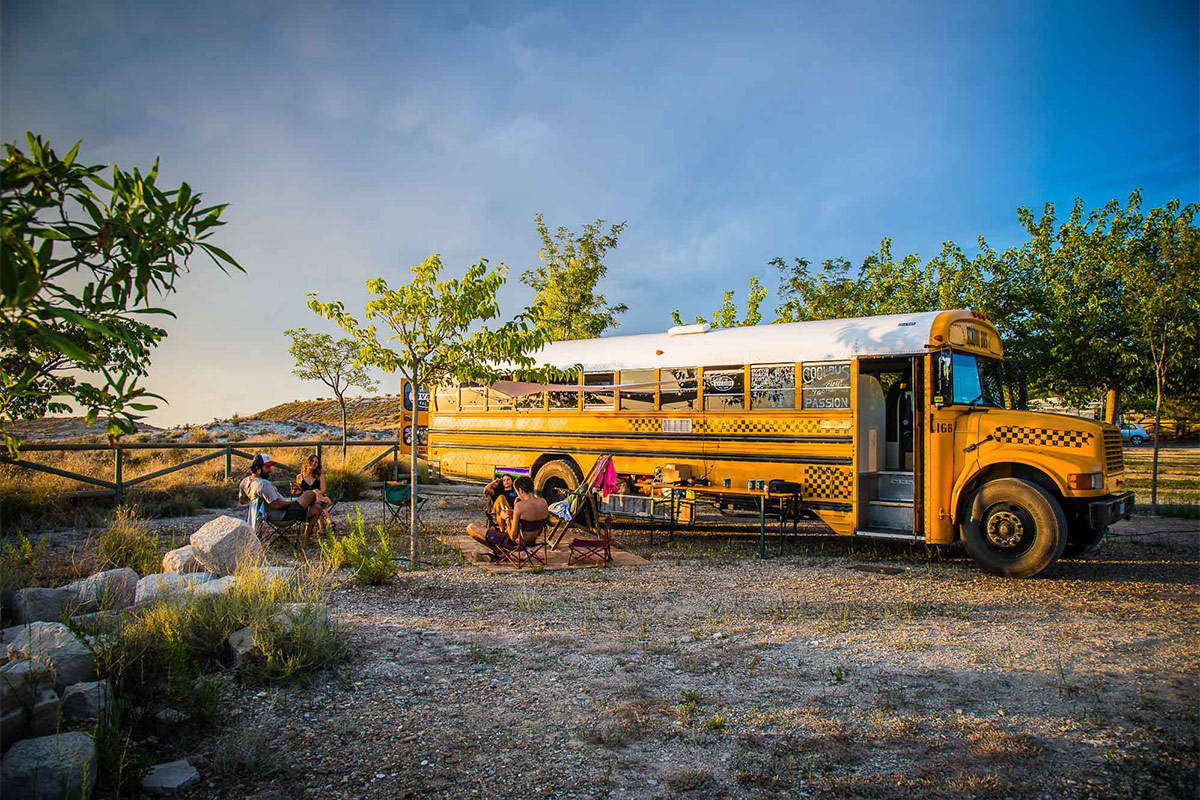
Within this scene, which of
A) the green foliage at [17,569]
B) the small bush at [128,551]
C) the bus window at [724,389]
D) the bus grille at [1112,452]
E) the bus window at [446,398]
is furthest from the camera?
the bus window at [446,398]

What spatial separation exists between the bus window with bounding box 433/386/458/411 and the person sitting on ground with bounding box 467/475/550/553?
505 centimetres

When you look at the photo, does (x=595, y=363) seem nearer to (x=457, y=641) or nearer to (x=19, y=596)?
(x=457, y=641)

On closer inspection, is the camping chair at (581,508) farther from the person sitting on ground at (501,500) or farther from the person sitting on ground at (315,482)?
the person sitting on ground at (315,482)

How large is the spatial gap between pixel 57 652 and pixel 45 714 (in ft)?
1.81

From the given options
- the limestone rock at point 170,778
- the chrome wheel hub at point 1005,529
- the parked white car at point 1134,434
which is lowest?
the limestone rock at point 170,778

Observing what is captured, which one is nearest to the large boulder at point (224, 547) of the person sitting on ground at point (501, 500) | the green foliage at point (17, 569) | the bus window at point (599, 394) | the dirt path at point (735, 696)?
the dirt path at point (735, 696)

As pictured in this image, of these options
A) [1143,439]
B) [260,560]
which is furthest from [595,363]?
[1143,439]

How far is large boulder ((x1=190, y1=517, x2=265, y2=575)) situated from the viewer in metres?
6.94

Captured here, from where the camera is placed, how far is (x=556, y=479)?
11727mm

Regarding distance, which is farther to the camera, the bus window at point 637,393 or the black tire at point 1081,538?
the bus window at point 637,393

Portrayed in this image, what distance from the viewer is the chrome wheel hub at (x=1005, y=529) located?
7633mm

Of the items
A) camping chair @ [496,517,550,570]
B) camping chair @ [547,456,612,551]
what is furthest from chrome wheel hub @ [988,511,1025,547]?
camping chair @ [496,517,550,570]

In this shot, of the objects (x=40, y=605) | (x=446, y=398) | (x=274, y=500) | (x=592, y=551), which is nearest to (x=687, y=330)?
(x=592, y=551)

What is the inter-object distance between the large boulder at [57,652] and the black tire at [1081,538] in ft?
28.8
